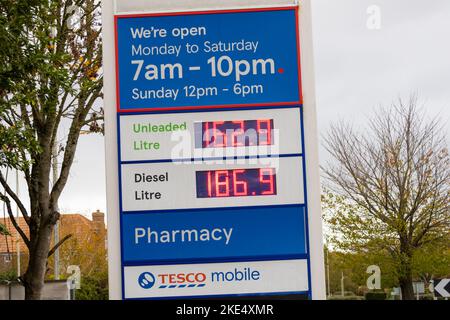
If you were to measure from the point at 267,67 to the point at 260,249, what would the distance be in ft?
6.19

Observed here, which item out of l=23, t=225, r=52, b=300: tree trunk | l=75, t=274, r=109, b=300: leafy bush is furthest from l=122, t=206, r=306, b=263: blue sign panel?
l=75, t=274, r=109, b=300: leafy bush

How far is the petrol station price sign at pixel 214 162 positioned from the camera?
9.36m

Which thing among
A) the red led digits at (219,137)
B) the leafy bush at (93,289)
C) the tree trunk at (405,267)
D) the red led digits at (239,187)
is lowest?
the leafy bush at (93,289)

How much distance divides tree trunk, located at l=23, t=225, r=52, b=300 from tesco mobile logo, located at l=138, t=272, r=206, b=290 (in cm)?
1467

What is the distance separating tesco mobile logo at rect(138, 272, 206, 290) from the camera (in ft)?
30.9

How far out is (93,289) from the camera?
47031 mm

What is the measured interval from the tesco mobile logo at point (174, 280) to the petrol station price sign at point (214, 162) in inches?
0.4

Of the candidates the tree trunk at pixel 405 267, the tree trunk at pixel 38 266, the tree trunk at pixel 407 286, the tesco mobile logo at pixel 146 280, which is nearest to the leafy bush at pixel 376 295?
the tree trunk at pixel 407 286

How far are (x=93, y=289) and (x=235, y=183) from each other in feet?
127

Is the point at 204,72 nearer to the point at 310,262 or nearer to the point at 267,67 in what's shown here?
the point at 267,67

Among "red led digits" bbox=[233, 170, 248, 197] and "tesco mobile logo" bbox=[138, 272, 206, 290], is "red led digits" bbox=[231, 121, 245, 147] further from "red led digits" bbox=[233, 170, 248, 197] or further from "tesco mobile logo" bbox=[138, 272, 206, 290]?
"tesco mobile logo" bbox=[138, 272, 206, 290]

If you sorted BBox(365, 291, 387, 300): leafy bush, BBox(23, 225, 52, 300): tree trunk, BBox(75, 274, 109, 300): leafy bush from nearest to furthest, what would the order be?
BBox(23, 225, 52, 300): tree trunk
BBox(75, 274, 109, 300): leafy bush
BBox(365, 291, 387, 300): leafy bush

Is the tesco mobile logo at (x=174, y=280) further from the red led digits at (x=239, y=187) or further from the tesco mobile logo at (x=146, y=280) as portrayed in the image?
the red led digits at (x=239, y=187)

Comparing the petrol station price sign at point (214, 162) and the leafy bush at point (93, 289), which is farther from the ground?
the petrol station price sign at point (214, 162)
